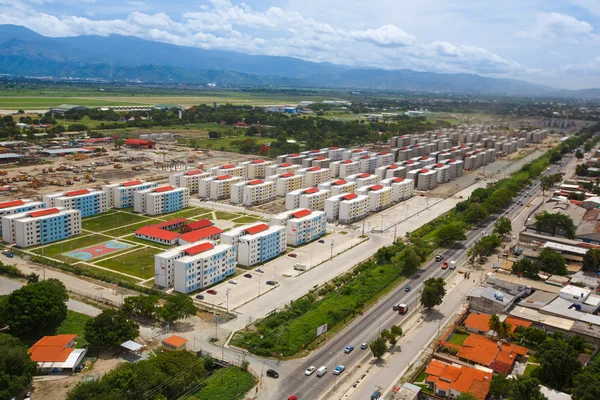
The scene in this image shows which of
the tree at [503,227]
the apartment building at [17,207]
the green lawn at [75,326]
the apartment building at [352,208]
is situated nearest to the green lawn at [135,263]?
the green lawn at [75,326]

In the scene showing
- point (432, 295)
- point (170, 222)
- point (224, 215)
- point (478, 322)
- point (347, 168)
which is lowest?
point (478, 322)

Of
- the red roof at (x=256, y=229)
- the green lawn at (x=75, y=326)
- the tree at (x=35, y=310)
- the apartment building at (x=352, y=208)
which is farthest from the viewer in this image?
the apartment building at (x=352, y=208)

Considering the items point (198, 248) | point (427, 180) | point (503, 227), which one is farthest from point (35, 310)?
point (427, 180)

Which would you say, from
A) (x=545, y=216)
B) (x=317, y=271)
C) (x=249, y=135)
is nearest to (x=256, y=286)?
(x=317, y=271)

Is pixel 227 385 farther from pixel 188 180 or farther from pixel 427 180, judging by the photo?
pixel 427 180

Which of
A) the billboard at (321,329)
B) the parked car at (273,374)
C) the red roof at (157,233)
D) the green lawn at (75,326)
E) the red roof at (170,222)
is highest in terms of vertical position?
the red roof at (170,222)

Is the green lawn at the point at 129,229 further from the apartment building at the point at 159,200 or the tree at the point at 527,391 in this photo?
the tree at the point at 527,391

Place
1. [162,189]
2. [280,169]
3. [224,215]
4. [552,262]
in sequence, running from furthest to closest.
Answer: [280,169] → [162,189] → [224,215] → [552,262]

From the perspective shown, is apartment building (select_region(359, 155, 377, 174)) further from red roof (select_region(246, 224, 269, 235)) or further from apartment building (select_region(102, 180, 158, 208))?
red roof (select_region(246, 224, 269, 235))

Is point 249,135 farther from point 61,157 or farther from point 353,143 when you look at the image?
point 61,157
